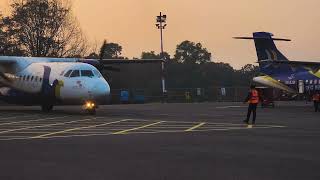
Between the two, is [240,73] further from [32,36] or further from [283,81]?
[283,81]

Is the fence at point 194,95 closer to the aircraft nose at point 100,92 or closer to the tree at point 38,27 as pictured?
the tree at point 38,27

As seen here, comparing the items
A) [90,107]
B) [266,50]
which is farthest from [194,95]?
[90,107]

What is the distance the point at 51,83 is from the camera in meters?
28.1

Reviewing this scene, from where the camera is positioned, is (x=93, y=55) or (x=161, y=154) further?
(x=93, y=55)

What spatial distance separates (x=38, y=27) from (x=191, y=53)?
68374 mm

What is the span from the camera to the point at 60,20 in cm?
6494

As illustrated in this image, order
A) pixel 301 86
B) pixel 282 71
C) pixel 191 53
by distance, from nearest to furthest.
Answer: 1. pixel 301 86
2. pixel 282 71
3. pixel 191 53

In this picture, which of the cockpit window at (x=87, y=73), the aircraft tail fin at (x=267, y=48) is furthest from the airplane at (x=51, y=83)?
the aircraft tail fin at (x=267, y=48)

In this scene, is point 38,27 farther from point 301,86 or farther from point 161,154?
point 161,154

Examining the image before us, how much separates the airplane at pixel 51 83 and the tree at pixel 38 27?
1277 inches

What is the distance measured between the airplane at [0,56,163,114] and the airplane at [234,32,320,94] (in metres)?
14.7

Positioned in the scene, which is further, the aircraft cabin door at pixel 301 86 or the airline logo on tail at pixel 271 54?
the airline logo on tail at pixel 271 54

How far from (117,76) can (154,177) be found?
238ft

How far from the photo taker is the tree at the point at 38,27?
206ft
